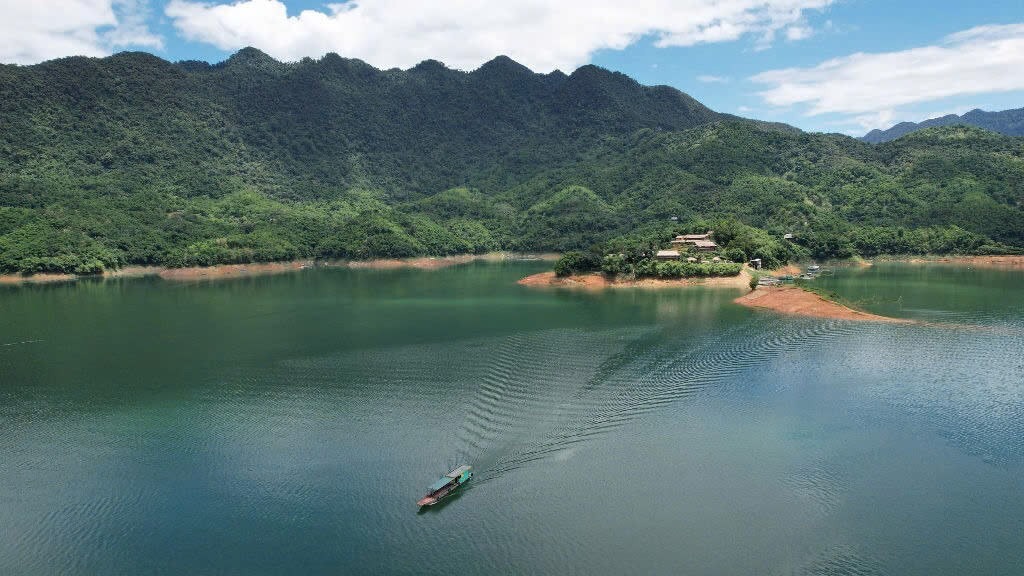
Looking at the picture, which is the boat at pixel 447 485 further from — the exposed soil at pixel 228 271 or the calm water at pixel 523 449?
the exposed soil at pixel 228 271

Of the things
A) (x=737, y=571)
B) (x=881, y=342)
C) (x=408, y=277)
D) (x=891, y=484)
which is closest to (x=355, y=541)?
(x=737, y=571)

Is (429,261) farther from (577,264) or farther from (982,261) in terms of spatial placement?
(982,261)

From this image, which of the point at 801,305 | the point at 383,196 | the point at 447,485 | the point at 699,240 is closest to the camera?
the point at 447,485

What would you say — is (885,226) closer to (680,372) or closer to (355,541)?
(680,372)

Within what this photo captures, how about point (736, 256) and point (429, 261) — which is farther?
point (429, 261)

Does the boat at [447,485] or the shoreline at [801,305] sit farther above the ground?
the shoreline at [801,305]

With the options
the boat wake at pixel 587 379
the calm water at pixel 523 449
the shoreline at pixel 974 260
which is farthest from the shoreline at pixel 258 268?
the boat wake at pixel 587 379

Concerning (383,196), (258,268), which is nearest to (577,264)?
(258,268)
